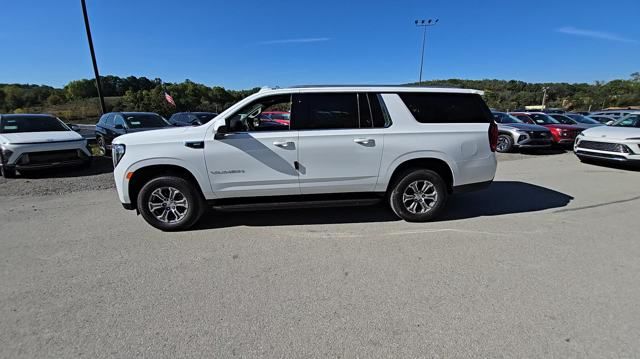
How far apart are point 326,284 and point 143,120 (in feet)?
31.2

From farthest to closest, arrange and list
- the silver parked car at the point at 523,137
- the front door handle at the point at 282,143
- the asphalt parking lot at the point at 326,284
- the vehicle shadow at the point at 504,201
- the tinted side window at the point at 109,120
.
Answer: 1. the silver parked car at the point at 523,137
2. the tinted side window at the point at 109,120
3. the vehicle shadow at the point at 504,201
4. the front door handle at the point at 282,143
5. the asphalt parking lot at the point at 326,284

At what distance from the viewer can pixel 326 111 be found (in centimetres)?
402

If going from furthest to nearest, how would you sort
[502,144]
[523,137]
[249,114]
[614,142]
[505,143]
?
[502,144]
[505,143]
[523,137]
[614,142]
[249,114]

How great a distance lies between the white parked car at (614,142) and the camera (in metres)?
7.52

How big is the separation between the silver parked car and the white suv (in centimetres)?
797

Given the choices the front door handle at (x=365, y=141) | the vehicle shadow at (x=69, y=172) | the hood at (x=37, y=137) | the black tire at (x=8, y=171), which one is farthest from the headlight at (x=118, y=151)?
the black tire at (x=8, y=171)

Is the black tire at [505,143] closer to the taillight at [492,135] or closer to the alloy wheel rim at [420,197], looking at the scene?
A: the taillight at [492,135]

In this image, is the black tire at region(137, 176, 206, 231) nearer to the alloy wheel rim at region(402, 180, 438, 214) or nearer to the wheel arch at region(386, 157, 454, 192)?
the wheel arch at region(386, 157, 454, 192)

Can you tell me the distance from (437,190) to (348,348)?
285 centimetres

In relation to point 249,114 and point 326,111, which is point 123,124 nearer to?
point 249,114

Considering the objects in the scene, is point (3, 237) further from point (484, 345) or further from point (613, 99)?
point (613, 99)

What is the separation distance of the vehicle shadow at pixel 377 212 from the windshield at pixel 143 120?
647 centimetres

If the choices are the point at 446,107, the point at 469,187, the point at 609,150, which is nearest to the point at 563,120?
the point at 609,150

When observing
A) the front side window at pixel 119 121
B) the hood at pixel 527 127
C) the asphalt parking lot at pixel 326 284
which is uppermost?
the front side window at pixel 119 121
